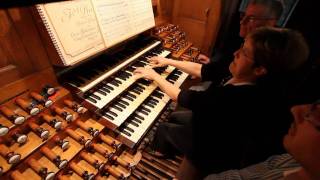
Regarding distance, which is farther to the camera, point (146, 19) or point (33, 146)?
point (146, 19)

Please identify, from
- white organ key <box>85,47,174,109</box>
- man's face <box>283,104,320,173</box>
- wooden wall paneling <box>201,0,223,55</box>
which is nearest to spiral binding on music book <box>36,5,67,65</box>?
white organ key <box>85,47,174,109</box>

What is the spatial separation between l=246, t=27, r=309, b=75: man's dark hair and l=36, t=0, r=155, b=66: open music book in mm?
1124

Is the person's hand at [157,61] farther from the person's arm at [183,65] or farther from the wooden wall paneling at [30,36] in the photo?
the wooden wall paneling at [30,36]

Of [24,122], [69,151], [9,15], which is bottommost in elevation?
[69,151]

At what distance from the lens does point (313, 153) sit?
0.66 m

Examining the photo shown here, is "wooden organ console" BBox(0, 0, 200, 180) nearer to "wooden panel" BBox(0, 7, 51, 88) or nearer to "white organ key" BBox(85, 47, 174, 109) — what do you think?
"white organ key" BBox(85, 47, 174, 109)

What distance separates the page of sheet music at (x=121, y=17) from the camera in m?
1.49

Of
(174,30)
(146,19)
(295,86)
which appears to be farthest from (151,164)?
(295,86)

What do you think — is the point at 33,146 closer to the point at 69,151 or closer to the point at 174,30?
the point at 69,151

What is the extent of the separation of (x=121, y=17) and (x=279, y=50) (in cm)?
129

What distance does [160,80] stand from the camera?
66.1 inches

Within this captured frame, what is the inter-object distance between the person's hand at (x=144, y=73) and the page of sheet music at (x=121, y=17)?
12.6 inches

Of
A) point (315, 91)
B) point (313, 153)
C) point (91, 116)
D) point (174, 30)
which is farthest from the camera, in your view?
point (174, 30)

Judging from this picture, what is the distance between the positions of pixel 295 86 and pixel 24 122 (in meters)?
2.93
